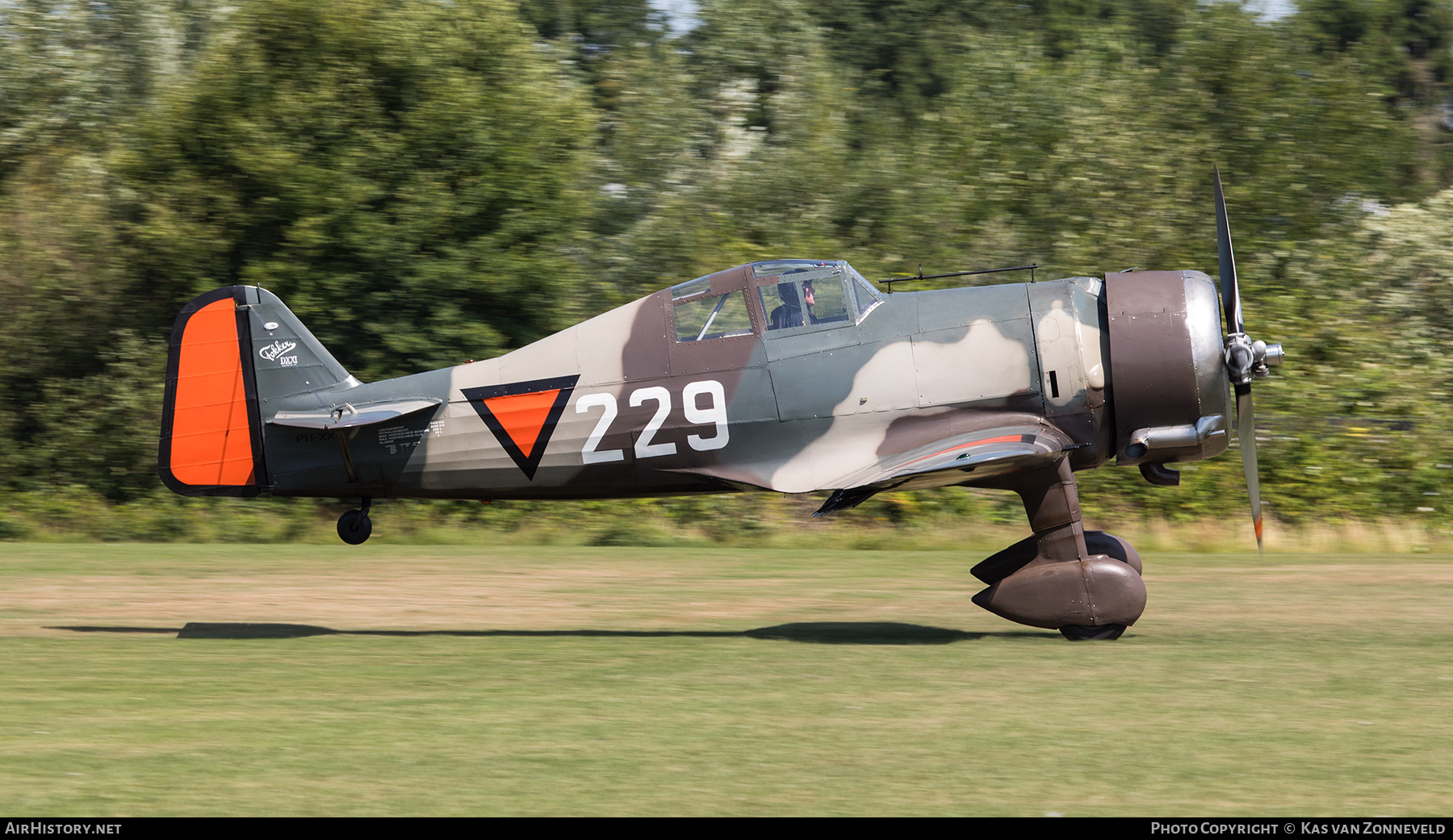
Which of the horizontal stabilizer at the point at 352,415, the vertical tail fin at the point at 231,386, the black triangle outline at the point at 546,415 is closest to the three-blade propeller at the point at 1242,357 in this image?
the black triangle outline at the point at 546,415

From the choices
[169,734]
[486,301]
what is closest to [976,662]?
[169,734]

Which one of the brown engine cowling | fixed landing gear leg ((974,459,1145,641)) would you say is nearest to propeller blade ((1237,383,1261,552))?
the brown engine cowling

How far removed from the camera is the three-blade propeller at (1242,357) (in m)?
9.10

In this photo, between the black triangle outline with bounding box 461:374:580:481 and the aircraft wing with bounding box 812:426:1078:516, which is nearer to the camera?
the aircraft wing with bounding box 812:426:1078:516

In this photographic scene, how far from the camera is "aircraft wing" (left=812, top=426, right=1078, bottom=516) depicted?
8.70 meters

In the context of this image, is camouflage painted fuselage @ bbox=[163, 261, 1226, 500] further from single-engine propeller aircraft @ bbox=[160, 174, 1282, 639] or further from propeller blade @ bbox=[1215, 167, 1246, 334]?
propeller blade @ bbox=[1215, 167, 1246, 334]

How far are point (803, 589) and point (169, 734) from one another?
22.4 ft

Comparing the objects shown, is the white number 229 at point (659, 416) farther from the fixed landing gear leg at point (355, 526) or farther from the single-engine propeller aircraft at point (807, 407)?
the fixed landing gear leg at point (355, 526)

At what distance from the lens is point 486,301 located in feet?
70.1

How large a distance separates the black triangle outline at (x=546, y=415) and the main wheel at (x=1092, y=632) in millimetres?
4055

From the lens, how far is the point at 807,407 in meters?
9.48

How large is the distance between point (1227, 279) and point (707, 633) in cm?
474

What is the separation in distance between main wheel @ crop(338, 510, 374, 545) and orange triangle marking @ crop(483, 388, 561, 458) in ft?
4.44

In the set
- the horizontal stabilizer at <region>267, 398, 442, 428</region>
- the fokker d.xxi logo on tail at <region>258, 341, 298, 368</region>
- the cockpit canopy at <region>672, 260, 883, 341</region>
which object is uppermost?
the fokker d.xxi logo on tail at <region>258, 341, 298, 368</region>
